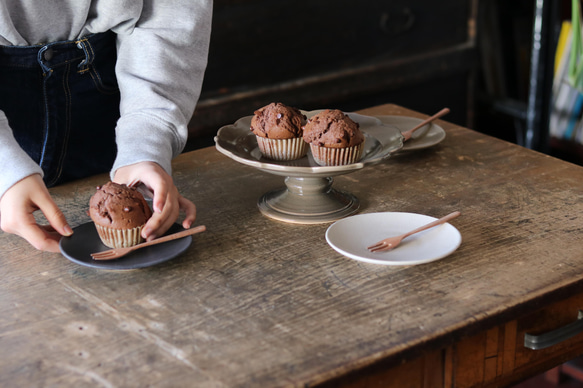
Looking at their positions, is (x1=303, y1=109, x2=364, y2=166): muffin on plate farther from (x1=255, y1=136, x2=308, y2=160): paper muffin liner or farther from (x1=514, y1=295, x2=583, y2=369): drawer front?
(x1=514, y1=295, x2=583, y2=369): drawer front

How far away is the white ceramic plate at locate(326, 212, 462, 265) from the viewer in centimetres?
96

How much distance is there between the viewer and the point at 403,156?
140cm

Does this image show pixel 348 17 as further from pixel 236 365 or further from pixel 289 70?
pixel 236 365

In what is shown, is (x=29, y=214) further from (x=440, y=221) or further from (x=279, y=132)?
(x=440, y=221)

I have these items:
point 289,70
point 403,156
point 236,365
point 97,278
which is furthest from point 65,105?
point 289,70

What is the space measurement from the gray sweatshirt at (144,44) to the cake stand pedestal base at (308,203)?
21 cm

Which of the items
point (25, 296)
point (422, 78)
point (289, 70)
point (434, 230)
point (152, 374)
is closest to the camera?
point (152, 374)

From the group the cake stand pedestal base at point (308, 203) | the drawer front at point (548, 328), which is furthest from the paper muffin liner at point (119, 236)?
the drawer front at point (548, 328)

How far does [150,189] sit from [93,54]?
1.29 feet

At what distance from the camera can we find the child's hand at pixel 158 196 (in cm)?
99

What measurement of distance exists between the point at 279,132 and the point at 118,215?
0.33 metres

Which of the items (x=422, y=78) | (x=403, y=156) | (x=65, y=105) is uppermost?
(x=65, y=105)

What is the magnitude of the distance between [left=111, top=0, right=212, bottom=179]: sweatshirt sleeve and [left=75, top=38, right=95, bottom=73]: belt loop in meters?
0.06

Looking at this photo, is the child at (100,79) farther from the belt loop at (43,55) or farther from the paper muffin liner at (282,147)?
the paper muffin liner at (282,147)
